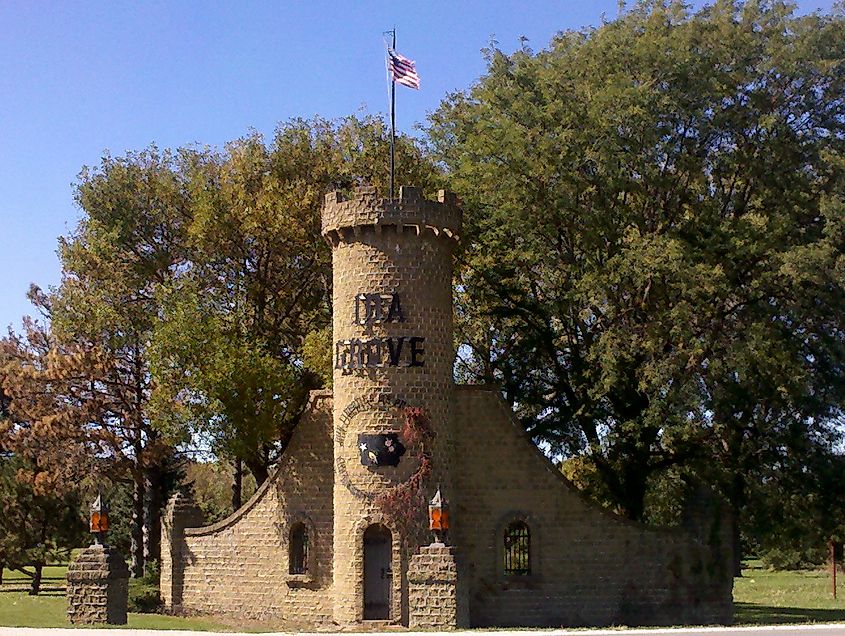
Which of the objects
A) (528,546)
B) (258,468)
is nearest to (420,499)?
(528,546)

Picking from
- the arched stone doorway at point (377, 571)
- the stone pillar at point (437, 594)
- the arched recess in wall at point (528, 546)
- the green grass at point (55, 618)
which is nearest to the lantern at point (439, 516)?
the stone pillar at point (437, 594)

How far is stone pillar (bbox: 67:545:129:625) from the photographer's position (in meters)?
29.3

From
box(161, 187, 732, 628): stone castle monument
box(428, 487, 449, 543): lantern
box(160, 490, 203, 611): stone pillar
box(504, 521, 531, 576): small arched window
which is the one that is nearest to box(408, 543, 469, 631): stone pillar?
box(428, 487, 449, 543): lantern

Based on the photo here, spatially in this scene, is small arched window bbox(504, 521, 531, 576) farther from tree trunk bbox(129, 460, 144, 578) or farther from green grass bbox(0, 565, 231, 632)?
tree trunk bbox(129, 460, 144, 578)

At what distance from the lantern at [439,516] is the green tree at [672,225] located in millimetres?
6732

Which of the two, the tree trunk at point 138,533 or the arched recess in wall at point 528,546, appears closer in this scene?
the arched recess in wall at point 528,546

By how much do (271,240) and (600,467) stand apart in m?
13.0

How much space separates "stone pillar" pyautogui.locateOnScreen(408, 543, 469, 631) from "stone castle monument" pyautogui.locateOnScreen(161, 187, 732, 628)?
1.67 metres

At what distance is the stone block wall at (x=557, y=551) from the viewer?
30016 mm

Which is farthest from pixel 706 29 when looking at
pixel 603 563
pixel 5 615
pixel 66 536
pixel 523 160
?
pixel 66 536

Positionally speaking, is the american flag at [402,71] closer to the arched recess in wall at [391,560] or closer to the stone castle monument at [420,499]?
the stone castle monument at [420,499]

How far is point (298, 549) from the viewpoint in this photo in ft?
107

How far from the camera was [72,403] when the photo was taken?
136ft

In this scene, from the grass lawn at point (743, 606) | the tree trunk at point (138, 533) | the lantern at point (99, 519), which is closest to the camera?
the grass lawn at point (743, 606)
